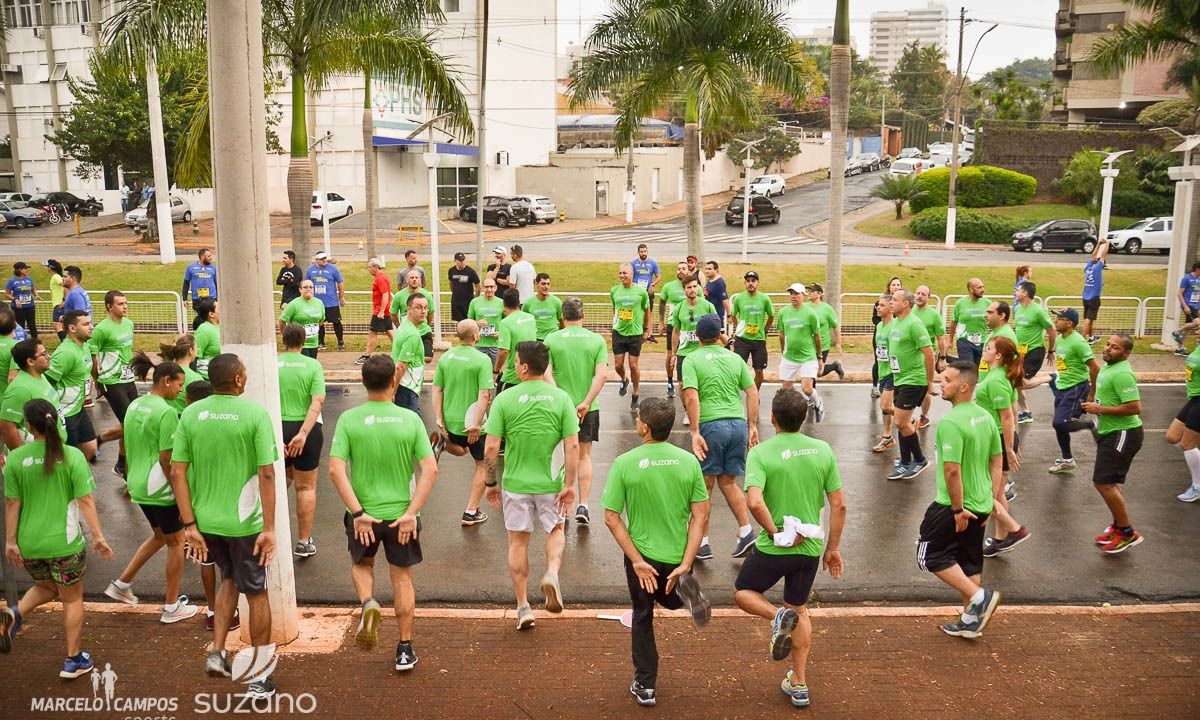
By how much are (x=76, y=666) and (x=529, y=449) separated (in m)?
3.19

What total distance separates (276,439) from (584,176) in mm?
45599

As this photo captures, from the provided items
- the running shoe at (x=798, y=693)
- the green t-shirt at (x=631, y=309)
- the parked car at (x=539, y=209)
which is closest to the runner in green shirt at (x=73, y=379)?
the green t-shirt at (x=631, y=309)

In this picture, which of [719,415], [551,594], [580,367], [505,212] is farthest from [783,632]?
[505,212]

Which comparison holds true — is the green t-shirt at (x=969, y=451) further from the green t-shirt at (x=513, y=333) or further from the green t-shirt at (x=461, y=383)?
the green t-shirt at (x=513, y=333)

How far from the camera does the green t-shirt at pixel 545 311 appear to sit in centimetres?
1240

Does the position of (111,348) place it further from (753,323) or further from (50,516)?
(753,323)

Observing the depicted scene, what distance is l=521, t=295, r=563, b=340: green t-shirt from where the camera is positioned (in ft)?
40.7

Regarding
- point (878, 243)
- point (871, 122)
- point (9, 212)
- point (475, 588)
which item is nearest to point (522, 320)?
point (475, 588)

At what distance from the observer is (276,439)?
645 centimetres

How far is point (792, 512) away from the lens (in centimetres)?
583

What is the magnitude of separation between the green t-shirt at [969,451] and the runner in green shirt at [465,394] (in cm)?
408

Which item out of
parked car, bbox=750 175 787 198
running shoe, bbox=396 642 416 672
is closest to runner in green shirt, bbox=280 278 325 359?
running shoe, bbox=396 642 416 672

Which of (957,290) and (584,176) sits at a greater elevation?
(584,176)

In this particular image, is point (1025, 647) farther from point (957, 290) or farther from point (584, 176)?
point (584, 176)
